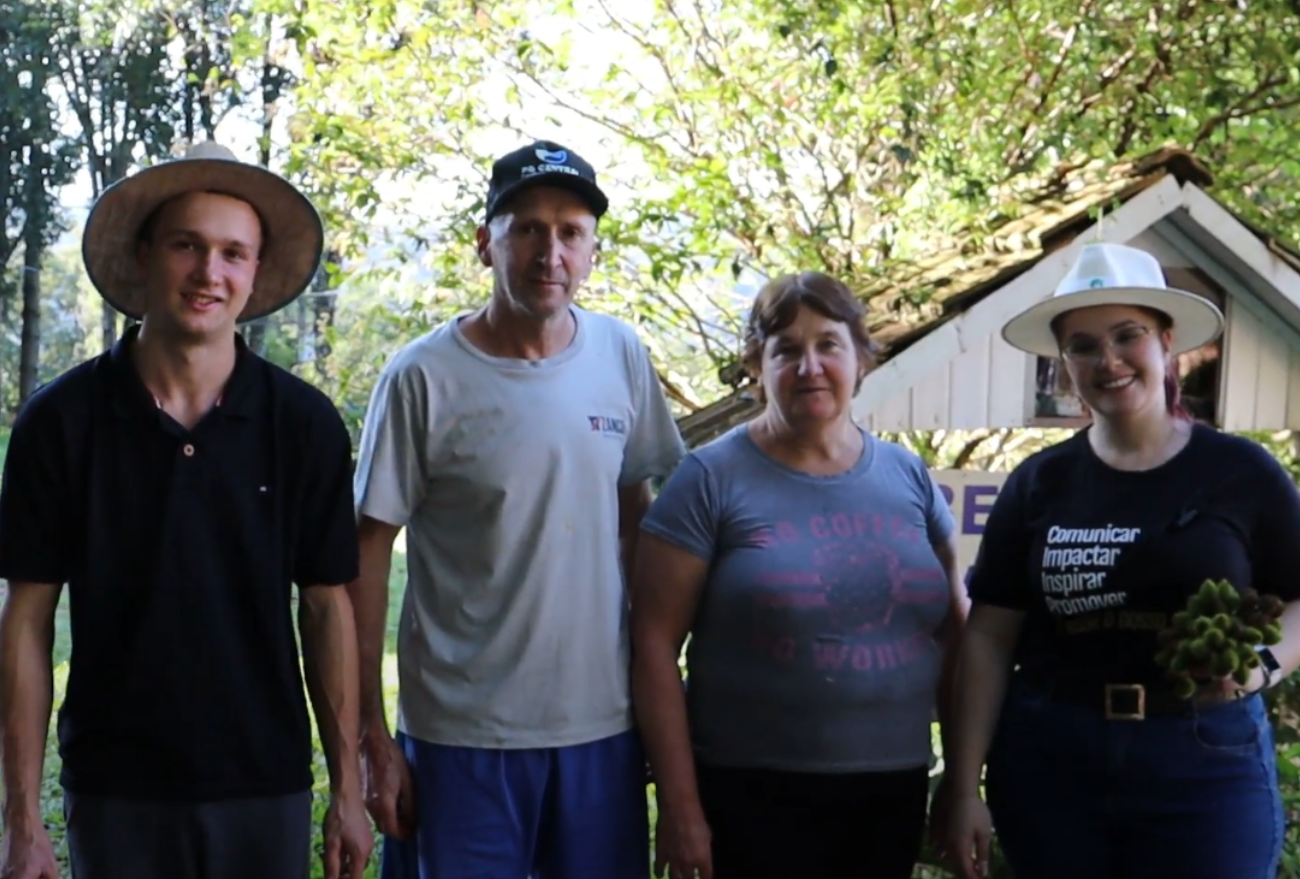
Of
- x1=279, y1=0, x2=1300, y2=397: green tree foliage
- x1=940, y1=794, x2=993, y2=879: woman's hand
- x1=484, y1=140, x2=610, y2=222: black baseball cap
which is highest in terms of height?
x1=279, y1=0, x2=1300, y2=397: green tree foliage

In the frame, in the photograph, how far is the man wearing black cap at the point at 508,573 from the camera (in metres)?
2.71

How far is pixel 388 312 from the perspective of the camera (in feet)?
22.6

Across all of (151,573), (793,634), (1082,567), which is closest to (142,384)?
(151,573)

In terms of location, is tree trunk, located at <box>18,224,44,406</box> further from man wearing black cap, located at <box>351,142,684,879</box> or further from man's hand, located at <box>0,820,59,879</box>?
man's hand, located at <box>0,820,59,879</box>

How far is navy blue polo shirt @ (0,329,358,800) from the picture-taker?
91.8 inches

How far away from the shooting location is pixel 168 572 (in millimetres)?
2330

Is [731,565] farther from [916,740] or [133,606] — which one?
[133,606]

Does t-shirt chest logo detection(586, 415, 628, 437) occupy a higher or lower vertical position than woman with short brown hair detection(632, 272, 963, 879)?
higher

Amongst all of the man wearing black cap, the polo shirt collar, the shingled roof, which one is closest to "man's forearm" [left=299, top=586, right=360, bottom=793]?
the man wearing black cap

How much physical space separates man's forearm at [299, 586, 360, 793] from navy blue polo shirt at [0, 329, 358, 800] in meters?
0.16

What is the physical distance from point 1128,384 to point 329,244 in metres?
5.37

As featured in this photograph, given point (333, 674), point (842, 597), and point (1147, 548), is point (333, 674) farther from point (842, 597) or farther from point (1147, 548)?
point (1147, 548)

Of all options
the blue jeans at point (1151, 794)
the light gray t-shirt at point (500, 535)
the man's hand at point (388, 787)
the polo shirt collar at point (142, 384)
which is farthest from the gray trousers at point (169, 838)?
the blue jeans at point (1151, 794)

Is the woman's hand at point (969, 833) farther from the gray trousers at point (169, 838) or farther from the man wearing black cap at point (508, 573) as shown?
the gray trousers at point (169, 838)
